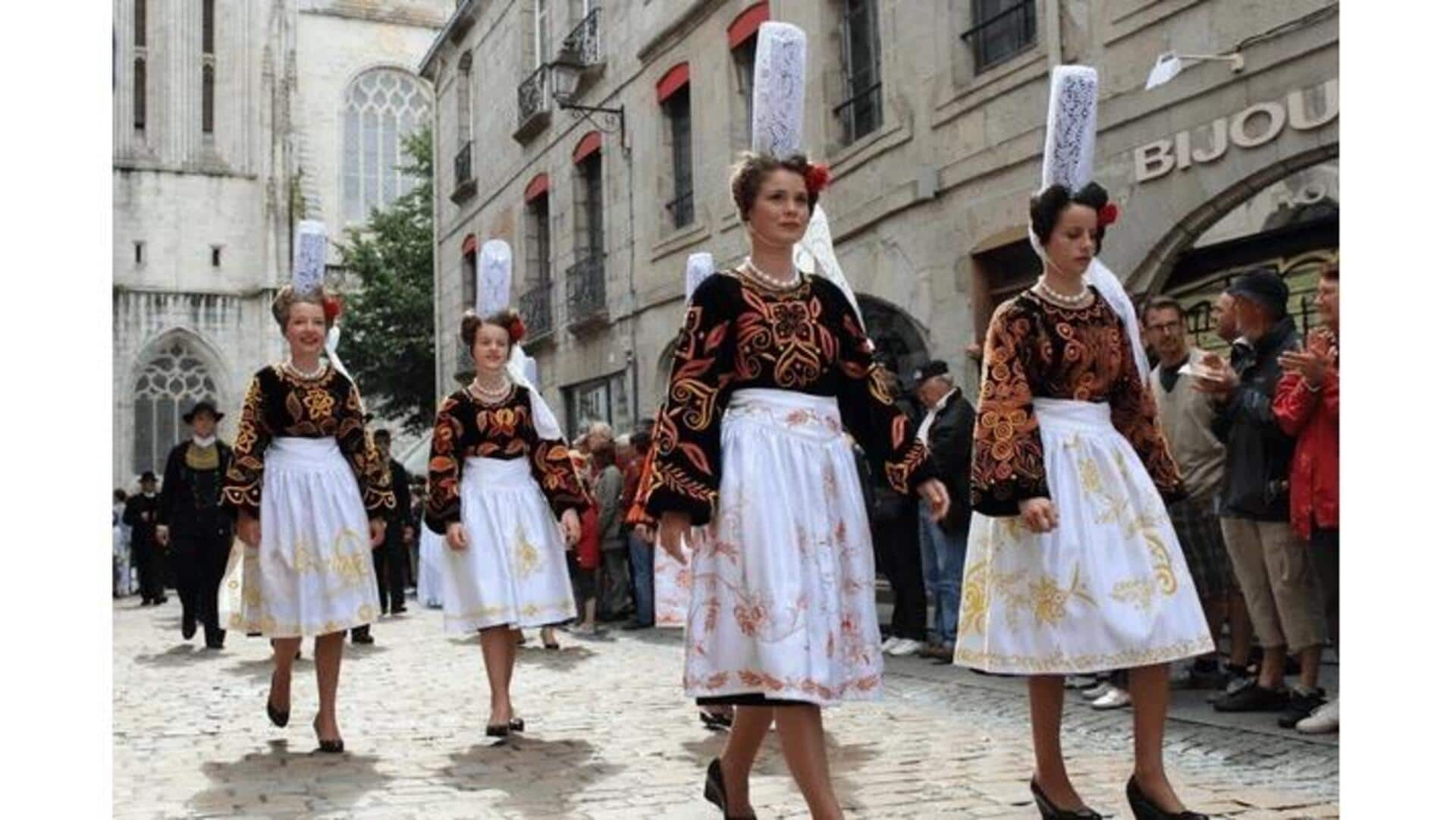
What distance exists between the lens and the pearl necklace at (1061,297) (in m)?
4.38

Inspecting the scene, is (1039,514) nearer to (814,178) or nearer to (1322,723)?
(814,178)

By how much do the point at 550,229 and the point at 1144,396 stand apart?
17366 mm

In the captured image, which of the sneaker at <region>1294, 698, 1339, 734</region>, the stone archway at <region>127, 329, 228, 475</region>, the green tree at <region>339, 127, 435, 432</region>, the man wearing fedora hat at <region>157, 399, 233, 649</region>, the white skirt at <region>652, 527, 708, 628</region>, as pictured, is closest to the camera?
the sneaker at <region>1294, 698, 1339, 734</region>

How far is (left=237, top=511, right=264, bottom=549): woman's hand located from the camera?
625cm

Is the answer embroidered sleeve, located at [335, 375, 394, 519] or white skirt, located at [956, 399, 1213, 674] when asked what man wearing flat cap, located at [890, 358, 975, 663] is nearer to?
embroidered sleeve, located at [335, 375, 394, 519]

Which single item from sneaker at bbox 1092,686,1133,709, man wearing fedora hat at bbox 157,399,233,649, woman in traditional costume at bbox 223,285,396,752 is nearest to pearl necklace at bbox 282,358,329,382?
woman in traditional costume at bbox 223,285,396,752

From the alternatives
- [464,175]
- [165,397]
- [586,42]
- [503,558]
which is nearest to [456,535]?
[503,558]

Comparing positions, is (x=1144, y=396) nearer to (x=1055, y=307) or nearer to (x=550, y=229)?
(x=1055, y=307)

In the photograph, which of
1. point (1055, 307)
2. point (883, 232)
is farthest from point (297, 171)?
point (1055, 307)

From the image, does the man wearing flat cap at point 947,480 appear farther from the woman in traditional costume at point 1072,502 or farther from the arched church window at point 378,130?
the arched church window at point 378,130

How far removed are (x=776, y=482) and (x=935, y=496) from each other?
477mm

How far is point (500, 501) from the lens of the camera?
687 centimetres

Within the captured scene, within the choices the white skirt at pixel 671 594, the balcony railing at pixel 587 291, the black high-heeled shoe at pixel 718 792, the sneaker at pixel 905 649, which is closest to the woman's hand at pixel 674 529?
the black high-heeled shoe at pixel 718 792

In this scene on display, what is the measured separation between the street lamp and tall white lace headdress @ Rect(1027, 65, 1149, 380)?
4.41 meters
